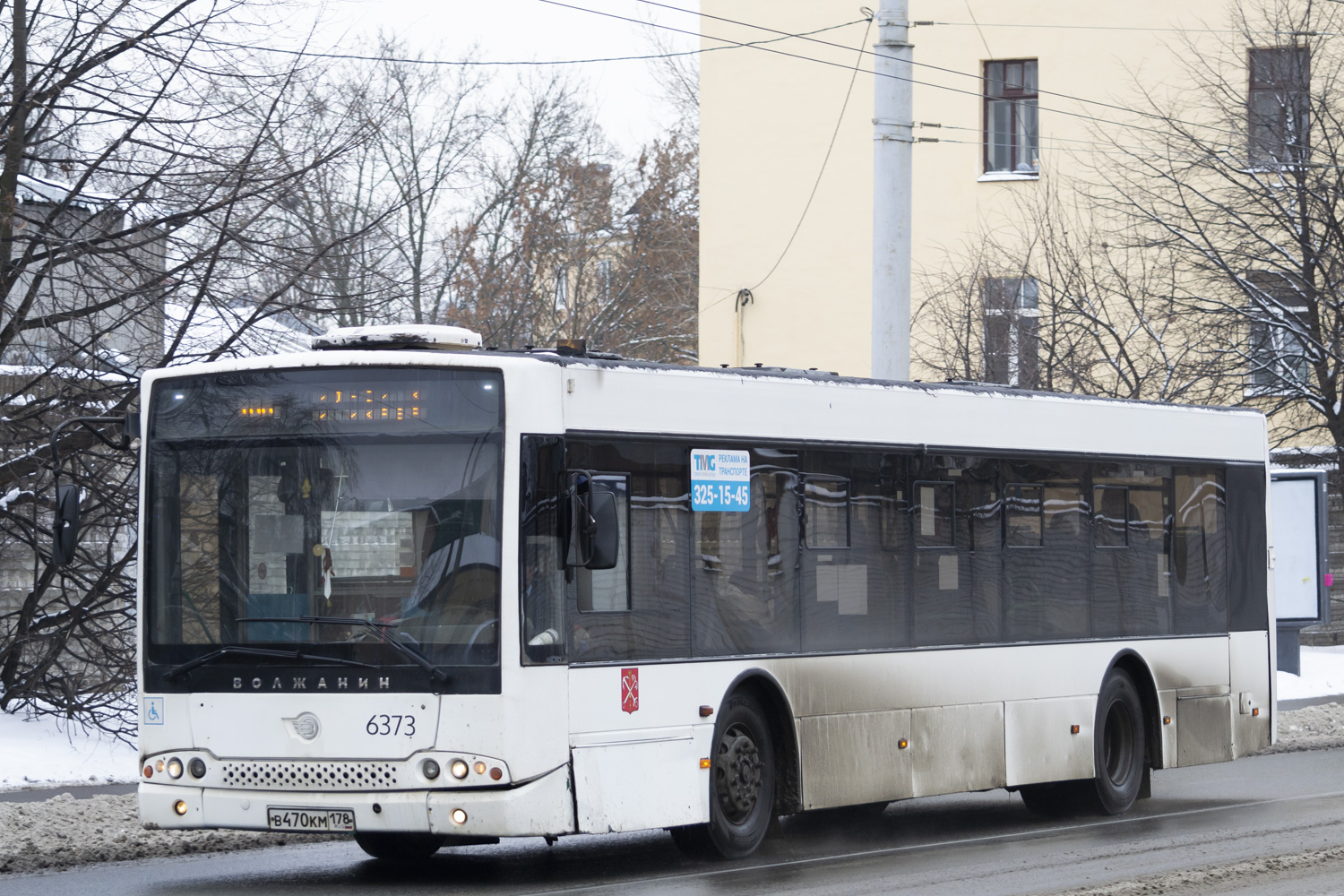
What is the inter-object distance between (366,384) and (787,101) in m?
26.9

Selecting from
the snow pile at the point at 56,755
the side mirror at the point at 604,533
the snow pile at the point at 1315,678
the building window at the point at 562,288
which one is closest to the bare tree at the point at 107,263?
the snow pile at the point at 56,755

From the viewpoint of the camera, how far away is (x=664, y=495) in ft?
33.8

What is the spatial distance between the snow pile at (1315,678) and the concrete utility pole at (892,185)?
9237 millimetres

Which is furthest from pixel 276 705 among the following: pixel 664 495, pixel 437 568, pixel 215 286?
pixel 215 286

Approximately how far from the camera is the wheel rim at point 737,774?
10469mm

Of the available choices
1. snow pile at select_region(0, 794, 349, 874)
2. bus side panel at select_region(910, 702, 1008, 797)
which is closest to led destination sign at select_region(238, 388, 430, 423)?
snow pile at select_region(0, 794, 349, 874)

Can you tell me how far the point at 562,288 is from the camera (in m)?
48.9

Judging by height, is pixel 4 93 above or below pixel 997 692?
above

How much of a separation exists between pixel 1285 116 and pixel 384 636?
2202 cm

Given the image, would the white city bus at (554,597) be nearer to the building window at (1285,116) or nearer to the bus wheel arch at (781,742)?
the bus wheel arch at (781,742)

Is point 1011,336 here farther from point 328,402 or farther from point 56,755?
point 328,402

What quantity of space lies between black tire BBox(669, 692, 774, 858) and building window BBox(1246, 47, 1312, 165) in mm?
19296

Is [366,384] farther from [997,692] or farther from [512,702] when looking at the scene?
[997,692]

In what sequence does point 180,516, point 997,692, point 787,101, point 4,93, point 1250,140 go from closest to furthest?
point 180,516
point 997,692
point 4,93
point 1250,140
point 787,101
